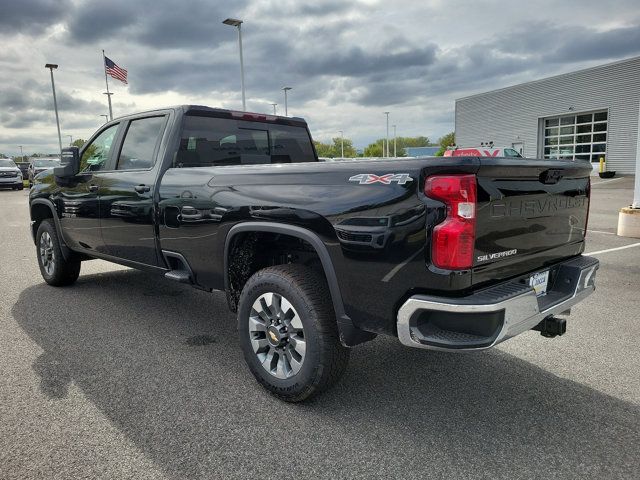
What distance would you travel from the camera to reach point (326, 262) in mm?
2828

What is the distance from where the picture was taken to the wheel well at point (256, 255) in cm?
339

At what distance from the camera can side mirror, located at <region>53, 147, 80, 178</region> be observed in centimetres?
505

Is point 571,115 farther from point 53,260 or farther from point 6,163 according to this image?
point 6,163

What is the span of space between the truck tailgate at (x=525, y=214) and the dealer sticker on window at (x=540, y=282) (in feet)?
0.22

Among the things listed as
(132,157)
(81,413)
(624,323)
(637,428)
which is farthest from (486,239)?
(132,157)

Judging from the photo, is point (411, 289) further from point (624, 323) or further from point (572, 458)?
point (624, 323)

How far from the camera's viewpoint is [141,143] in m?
4.54

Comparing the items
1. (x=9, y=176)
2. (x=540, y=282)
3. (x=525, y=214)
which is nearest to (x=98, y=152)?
(x=525, y=214)

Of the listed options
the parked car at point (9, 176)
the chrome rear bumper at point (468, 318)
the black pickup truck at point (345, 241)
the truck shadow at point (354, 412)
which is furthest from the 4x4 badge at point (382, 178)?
the parked car at point (9, 176)

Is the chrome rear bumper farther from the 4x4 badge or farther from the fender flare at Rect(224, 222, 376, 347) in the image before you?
the 4x4 badge

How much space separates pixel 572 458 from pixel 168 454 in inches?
79.5

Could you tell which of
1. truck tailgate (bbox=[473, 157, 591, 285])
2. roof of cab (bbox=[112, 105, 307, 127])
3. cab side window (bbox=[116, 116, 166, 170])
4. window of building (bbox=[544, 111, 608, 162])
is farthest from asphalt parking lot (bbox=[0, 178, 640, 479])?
window of building (bbox=[544, 111, 608, 162])

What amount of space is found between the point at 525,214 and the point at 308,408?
1678mm

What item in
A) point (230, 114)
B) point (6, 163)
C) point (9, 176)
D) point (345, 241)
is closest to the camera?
point (345, 241)
